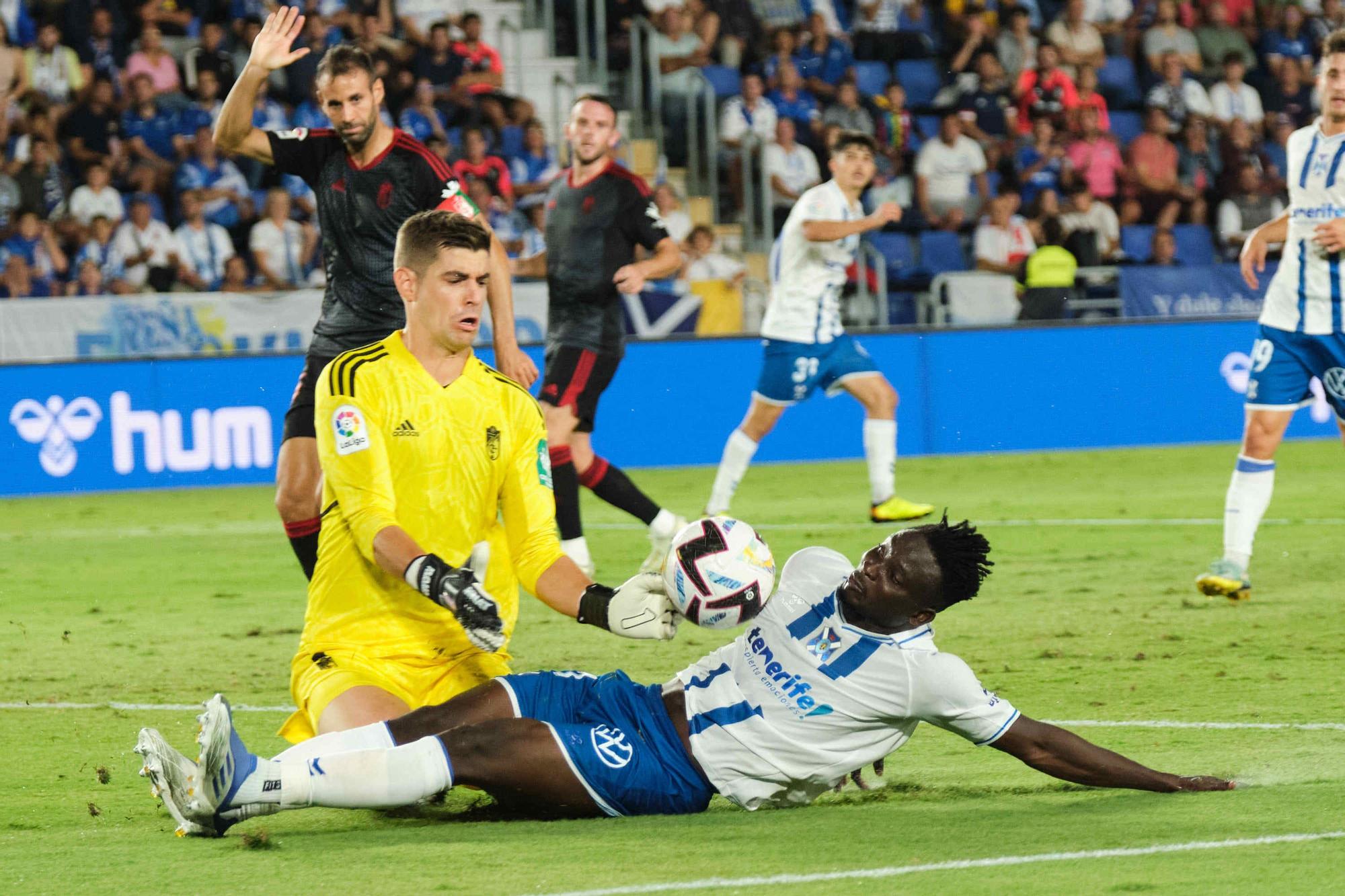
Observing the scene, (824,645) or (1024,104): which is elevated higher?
(1024,104)

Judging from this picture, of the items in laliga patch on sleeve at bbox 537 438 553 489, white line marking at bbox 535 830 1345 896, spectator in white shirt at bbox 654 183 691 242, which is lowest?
white line marking at bbox 535 830 1345 896

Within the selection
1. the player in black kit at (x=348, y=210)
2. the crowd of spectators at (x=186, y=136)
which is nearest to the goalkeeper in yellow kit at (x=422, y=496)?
the player in black kit at (x=348, y=210)

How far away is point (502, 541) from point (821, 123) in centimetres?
1502

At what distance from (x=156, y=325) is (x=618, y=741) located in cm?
1094

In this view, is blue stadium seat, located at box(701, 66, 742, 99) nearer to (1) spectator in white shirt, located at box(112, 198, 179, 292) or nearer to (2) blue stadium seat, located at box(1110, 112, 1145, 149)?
(2) blue stadium seat, located at box(1110, 112, 1145, 149)

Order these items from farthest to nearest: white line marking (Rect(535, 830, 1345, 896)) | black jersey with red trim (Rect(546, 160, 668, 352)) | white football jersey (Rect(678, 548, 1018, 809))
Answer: black jersey with red trim (Rect(546, 160, 668, 352))
white football jersey (Rect(678, 548, 1018, 809))
white line marking (Rect(535, 830, 1345, 896))

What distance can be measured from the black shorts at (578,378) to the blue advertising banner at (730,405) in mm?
5347

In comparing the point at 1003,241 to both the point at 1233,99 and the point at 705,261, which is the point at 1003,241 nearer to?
the point at 705,261

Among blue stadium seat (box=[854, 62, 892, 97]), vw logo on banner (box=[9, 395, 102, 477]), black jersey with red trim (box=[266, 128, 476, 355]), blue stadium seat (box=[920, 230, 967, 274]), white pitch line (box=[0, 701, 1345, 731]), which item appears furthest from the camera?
blue stadium seat (box=[854, 62, 892, 97])

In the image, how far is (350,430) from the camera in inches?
193

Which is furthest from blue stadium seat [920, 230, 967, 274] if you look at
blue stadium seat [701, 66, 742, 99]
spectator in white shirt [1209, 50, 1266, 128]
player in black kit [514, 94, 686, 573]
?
player in black kit [514, 94, 686, 573]

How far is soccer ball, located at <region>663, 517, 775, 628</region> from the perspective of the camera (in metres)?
4.55

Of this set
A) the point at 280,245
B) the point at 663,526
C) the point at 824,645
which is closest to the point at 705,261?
the point at 280,245

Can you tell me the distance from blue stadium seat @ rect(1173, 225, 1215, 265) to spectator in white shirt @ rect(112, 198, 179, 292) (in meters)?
10.4
